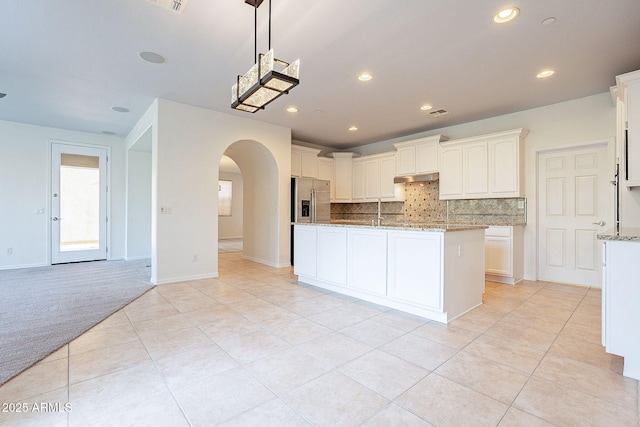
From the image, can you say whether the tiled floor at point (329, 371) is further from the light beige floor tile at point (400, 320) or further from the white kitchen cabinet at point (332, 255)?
the white kitchen cabinet at point (332, 255)

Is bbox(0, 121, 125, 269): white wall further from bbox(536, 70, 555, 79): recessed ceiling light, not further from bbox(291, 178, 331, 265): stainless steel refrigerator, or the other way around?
bbox(536, 70, 555, 79): recessed ceiling light

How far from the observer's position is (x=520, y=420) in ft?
5.14

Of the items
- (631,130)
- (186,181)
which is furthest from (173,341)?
(631,130)

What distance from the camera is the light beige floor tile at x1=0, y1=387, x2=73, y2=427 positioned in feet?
5.10

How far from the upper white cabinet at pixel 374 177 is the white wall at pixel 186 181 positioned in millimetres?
2813

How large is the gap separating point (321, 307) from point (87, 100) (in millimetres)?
4737

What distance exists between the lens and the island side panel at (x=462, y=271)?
2971 millimetres

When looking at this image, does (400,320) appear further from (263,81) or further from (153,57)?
(153,57)

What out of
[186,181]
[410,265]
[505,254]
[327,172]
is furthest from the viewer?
[327,172]

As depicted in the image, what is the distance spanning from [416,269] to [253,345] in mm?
1773

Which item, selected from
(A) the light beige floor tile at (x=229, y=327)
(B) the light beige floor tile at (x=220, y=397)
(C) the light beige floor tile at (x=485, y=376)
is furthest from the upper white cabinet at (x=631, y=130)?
(A) the light beige floor tile at (x=229, y=327)

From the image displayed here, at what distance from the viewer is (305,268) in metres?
4.56

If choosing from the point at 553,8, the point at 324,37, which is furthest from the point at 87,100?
the point at 553,8

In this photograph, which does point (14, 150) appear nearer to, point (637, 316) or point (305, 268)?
point (305, 268)
